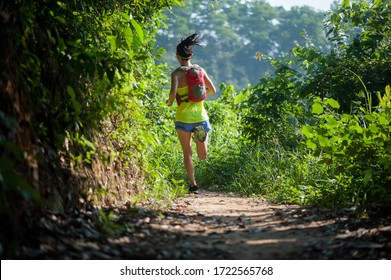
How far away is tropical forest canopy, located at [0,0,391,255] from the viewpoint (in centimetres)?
429

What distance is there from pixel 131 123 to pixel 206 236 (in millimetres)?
2299

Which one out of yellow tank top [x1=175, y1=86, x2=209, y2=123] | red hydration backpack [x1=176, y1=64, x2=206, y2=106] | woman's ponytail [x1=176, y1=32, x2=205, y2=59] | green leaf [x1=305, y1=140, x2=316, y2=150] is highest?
woman's ponytail [x1=176, y1=32, x2=205, y2=59]

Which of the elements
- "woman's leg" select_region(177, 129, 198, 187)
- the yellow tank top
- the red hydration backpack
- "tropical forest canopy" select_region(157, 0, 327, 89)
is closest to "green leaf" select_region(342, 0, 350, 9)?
the red hydration backpack

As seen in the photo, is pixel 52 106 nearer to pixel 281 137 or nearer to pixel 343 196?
pixel 343 196

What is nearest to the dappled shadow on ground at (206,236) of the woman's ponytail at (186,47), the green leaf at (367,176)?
the green leaf at (367,176)

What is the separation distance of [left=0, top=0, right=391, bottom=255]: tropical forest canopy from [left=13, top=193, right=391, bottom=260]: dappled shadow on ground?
0.64ft

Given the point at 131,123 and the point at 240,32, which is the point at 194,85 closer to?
the point at 131,123

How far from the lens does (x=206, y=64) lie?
201 feet

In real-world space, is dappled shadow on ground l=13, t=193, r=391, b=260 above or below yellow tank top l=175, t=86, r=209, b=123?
below

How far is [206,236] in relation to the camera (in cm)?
477

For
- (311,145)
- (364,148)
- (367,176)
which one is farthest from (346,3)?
(367,176)

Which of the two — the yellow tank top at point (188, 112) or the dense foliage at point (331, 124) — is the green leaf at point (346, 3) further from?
the yellow tank top at point (188, 112)

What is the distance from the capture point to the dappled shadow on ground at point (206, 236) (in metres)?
3.82

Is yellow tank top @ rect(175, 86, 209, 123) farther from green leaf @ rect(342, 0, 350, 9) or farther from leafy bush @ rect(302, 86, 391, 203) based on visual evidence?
green leaf @ rect(342, 0, 350, 9)
